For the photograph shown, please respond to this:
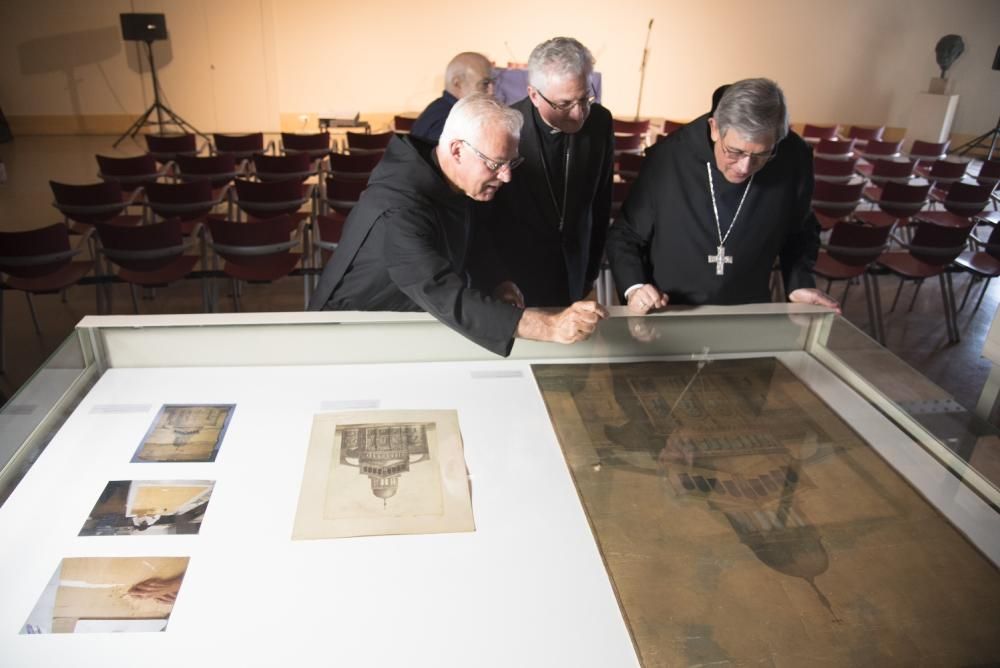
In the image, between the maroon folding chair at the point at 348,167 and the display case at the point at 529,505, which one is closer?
the display case at the point at 529,505

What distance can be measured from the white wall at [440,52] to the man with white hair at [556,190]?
872 cm

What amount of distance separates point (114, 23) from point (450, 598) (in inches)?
444

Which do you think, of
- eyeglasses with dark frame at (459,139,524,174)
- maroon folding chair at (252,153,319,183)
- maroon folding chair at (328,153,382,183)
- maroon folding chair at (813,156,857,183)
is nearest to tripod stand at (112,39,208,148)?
maroon folding chair at (252,153,319,183)

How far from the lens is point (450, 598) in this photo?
1.14m

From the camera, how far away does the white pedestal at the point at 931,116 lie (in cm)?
1120

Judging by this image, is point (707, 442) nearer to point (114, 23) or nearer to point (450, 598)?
point (450, 598)

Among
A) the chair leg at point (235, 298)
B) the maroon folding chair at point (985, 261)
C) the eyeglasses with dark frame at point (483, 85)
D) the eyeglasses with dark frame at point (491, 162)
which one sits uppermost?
the eyeglasses with dark frame at point (483, 85)

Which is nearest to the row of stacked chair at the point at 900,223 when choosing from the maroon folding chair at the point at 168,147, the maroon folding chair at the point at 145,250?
the maroon folding chair at the point at 145,250

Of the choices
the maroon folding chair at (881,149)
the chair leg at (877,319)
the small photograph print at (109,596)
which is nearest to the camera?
the small photograph print at (109,596)

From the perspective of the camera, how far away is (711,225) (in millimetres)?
2359

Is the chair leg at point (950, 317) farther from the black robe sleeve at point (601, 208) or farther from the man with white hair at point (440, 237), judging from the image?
the man with white hair at point (440, 237)

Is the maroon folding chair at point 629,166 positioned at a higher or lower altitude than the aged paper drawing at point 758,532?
lower

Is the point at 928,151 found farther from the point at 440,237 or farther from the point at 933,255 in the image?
the point at 440,237

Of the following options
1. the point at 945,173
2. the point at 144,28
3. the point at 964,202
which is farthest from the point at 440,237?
the point at 144,28
